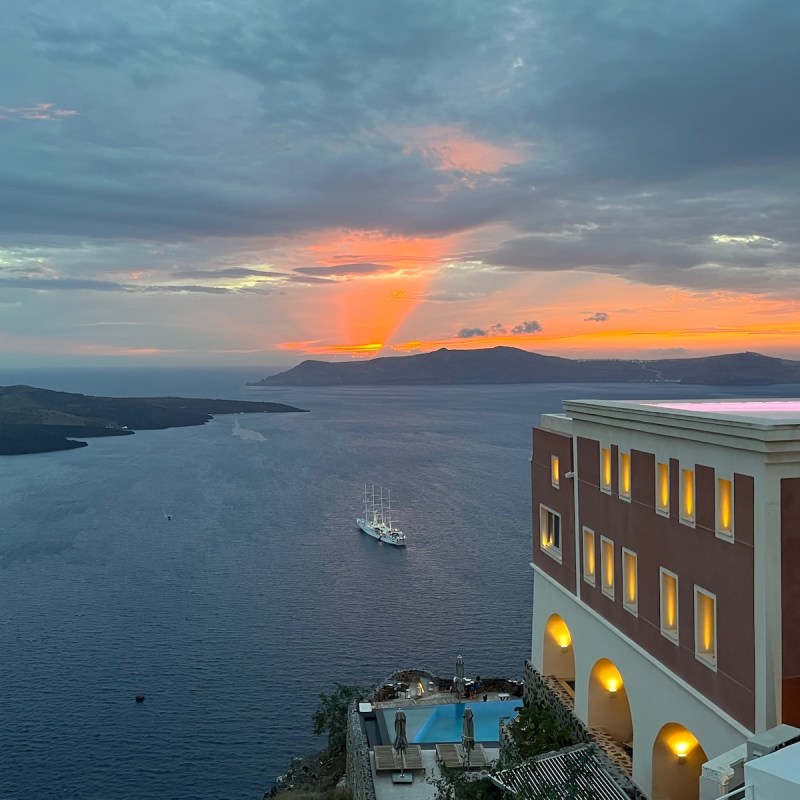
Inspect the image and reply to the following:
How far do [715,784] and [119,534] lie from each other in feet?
220

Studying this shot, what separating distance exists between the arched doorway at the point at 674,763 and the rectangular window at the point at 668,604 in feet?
6.58

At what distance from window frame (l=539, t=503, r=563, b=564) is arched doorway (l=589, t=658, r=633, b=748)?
11.2ft

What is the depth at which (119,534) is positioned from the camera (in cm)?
7269

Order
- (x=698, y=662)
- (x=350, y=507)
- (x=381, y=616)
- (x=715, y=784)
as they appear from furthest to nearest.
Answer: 1. (x=350, y=507)
2. (x=381, y=616)
3. (x=698, y=662)
4. (x=715, y=784)

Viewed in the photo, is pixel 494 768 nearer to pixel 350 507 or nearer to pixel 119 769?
pixel 119 769

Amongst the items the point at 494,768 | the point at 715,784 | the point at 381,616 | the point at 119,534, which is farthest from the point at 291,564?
the point at 715,784

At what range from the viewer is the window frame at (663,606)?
16.9 m

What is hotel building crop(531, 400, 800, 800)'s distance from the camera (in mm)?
14102

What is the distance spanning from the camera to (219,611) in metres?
51.2

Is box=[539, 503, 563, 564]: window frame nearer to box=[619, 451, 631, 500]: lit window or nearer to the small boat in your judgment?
box=[619, 451, 631, 500]: lit window

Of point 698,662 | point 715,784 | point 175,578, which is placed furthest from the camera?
point 175,578

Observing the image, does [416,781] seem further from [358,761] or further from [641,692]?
[641,692]

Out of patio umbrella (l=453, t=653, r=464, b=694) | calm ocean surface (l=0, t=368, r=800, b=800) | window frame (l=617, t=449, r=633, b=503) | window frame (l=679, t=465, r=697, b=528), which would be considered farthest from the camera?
calm ocean surface (l=0, t=368, r=800, b=800)

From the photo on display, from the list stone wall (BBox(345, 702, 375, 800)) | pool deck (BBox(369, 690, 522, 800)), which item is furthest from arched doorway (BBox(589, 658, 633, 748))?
stone wall (BBox(345, 702, 375, 800))
